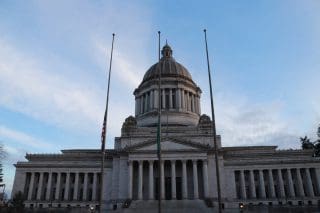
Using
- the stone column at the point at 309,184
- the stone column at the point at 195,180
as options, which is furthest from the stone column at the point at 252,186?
the stone column at the point at 195,180

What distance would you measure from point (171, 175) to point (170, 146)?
518 cm

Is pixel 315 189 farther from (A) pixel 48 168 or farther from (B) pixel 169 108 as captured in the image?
(A) pixel 48 168

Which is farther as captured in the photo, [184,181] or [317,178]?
[317,178]

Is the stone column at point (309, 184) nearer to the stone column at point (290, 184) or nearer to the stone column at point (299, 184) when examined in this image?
the stone column at point (299, 184)

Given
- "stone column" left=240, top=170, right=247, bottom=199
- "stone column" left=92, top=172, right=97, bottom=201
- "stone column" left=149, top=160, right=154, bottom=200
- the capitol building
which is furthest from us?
"stone column" left=92, top=172, right=97, bottom=201

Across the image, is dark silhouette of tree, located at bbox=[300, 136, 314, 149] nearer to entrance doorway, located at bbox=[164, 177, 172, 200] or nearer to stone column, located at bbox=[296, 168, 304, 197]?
stone column, located at bbox=[296, 168, 304, 197]

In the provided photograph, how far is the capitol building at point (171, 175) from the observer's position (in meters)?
57.7

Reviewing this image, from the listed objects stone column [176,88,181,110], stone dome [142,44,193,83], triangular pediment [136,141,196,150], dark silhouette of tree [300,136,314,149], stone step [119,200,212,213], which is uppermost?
stone dome [142,44,193,83]

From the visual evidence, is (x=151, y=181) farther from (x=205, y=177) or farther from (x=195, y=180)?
(x=205, y=177)

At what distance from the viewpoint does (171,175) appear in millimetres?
58344

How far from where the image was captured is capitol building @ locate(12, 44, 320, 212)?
2272 inches

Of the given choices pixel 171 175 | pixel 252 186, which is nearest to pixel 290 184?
pixel 252 186

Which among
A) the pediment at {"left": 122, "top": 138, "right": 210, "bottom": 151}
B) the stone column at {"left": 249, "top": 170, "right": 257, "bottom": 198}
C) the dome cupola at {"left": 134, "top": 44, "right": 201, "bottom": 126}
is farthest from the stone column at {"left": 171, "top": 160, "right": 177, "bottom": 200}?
the stone column at {"left": 249, "top": 170, "right": 257, "bottom": 198}

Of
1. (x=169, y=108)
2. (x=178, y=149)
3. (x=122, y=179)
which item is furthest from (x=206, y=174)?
(x=169, y=108)
